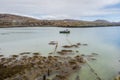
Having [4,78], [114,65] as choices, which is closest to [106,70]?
[114,65]

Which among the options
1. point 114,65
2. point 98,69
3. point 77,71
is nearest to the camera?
point 77,71

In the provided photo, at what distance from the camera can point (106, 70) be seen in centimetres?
1767

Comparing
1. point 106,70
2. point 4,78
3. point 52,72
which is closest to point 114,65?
point 106,70

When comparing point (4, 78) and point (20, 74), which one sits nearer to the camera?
point (4, 78)

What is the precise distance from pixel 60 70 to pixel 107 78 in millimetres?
4627

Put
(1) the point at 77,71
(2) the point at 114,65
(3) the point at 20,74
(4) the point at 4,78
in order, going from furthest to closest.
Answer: (2) the point at 114,65
(1) the point at 77,71
(3) the point at 20,74
(4) the point at 4,78

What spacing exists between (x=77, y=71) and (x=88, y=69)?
1.61 meters

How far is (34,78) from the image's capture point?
567 inches

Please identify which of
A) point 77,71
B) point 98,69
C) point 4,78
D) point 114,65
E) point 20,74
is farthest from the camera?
point 114,65

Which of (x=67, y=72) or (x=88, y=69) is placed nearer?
(x=67, y=72)

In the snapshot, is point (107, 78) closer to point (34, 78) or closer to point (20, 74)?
point (34, 78)

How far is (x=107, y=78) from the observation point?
49.5ft

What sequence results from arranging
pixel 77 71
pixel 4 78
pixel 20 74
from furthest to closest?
pixel 77 71 < pixel 20 74 < pixel 4 78

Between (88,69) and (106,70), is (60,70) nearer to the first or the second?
(88,69)
